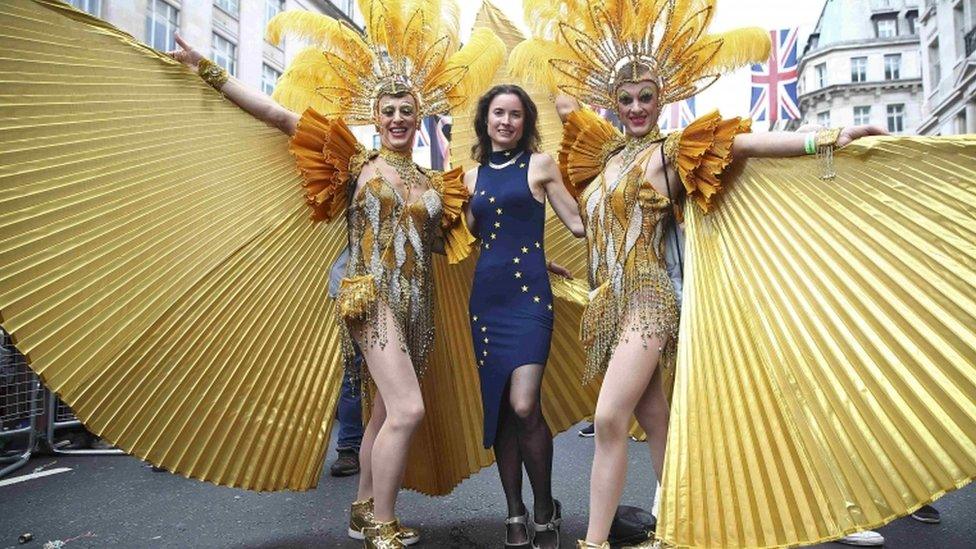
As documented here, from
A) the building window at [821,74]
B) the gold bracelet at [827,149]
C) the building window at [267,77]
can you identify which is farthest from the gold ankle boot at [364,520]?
the building window at [821,74]

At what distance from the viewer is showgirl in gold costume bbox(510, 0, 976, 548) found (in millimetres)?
1860

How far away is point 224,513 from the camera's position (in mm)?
3301

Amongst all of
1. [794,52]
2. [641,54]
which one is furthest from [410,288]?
[794,52]

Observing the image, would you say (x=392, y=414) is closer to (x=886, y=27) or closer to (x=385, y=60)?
(x=385, y=60)

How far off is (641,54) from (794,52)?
10.4 metres

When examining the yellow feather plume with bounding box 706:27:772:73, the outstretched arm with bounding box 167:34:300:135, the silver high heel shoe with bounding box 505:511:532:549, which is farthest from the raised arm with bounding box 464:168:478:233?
the silver high heel shoe with bounding box 505:511:532:549

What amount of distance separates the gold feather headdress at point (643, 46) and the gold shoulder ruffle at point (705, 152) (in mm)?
306

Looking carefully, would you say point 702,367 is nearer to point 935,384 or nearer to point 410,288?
point 935,384

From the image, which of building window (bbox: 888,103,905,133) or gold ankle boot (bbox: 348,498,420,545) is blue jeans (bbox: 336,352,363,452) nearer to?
gold ankle boot (bbox: 348,498,420,545)

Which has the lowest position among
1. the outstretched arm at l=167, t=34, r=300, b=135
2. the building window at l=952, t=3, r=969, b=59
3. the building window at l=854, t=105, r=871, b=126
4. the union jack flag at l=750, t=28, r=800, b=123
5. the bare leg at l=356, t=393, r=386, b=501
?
the bare leg at l=356, t=393, r=386, b=501

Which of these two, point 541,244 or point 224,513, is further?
point 224,513

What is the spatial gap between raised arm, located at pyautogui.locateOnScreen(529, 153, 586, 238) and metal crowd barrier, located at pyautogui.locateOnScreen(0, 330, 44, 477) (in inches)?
157

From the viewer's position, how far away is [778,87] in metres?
11.1

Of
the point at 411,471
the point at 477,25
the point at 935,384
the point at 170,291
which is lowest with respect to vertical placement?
the point at 411,471
